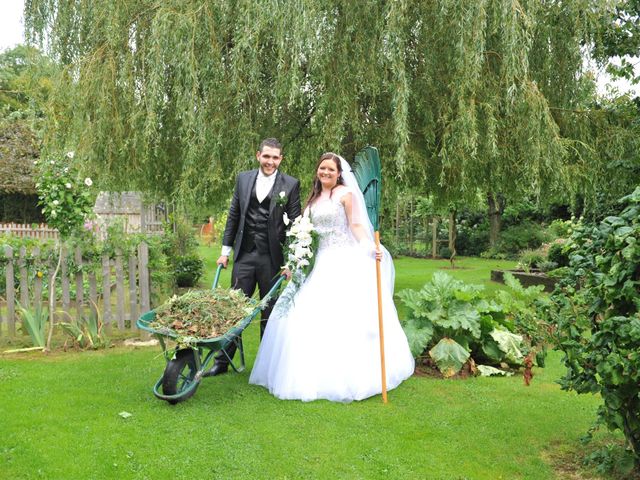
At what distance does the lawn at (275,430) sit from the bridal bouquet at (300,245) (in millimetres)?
1005

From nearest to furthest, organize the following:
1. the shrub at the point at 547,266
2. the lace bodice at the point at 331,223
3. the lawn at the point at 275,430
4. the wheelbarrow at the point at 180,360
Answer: the lawn at the point at 275,430 → the wheelbarrow at the point at 180,360 → the lace bodice at the point at 331,223 → the shrub at the point at 547,266

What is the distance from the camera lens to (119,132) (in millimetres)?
6984

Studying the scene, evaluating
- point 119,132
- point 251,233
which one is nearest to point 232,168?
point 119,132

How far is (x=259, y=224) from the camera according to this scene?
4984mm

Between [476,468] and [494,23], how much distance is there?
4.89 metres

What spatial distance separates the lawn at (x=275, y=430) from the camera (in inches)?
128

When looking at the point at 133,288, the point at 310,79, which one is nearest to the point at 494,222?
the point at 310,79

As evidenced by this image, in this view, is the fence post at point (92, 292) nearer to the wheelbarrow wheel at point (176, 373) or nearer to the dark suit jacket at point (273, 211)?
the dark suit jacket at point (273, 211)

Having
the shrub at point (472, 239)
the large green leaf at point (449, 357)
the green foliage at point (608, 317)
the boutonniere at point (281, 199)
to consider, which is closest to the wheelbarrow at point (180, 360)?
the boutonniere at point (281, 199)

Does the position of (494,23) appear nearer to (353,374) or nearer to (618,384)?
(353,374)

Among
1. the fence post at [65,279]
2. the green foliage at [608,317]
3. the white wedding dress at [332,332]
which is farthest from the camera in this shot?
the fence post at [65,279]

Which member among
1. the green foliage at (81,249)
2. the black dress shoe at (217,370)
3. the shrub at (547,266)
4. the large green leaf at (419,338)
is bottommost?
the black dress shoe at (217,370)

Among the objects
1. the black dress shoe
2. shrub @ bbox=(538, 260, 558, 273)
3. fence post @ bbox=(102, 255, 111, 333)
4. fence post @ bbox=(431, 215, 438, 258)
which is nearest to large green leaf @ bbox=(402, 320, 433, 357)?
the black dress shoe

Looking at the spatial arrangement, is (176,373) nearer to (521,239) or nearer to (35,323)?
(35,323)
